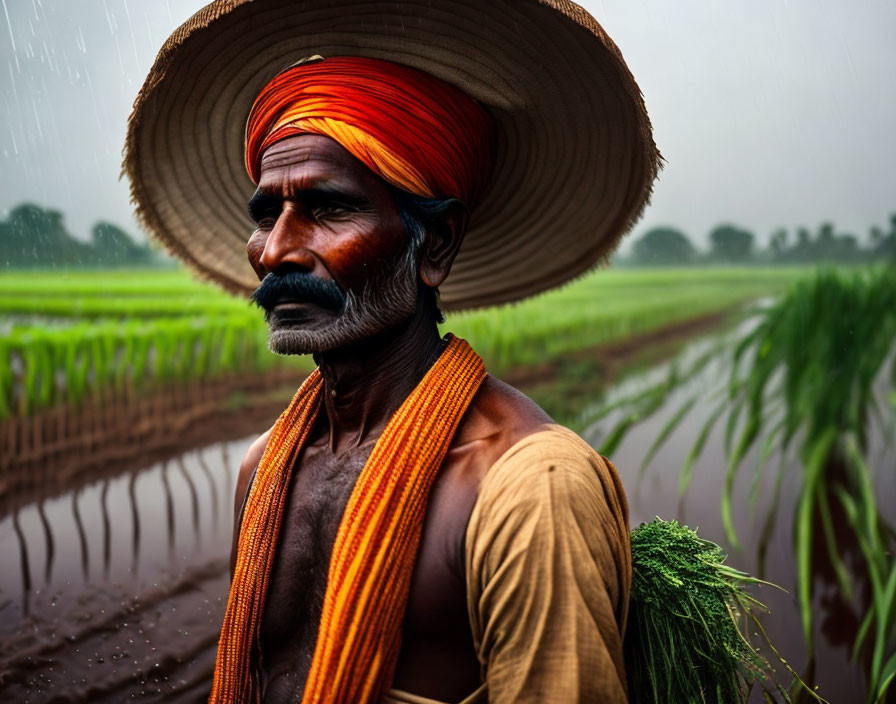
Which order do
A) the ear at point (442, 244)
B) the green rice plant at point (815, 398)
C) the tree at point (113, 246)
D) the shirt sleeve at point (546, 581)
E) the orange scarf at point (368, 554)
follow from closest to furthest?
the shirt sleeve at point (546, 581) < the orange scarf at point (368, 554) < the ear at point (442, 244) < the green rice plant at point (815, 398) < the tree at point (113, 246)

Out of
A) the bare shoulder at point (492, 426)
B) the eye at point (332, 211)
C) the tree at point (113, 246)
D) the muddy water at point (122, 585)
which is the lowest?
the muddy water at point (122, 585)

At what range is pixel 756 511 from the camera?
3.30 metres

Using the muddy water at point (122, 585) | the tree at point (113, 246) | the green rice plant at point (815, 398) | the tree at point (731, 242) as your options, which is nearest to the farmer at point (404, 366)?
the muddy water at point (122, 585)

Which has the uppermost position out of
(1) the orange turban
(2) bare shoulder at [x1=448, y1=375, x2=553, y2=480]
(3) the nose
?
(1) the orange turban

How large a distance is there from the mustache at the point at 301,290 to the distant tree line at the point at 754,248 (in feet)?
8.12

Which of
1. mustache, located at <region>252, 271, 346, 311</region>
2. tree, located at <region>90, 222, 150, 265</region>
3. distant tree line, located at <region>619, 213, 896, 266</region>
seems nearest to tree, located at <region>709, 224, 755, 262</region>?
distant tree line, located at <region>619, 213, 896, 266</region>

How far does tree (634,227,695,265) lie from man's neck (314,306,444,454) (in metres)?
2.80

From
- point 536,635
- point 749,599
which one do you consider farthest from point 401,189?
point 749,599

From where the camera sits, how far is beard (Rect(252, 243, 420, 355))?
122cm

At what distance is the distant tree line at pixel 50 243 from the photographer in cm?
421

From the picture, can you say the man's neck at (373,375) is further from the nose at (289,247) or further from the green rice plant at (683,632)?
the green rice plant at (683,632)

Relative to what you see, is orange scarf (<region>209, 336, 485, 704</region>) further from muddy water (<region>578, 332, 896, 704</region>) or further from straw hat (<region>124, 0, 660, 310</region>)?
muddy water (<region>578, 332, 896, 704</region>)

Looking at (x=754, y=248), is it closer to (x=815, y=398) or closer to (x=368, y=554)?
(x=815, y=398)

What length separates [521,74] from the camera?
131 cm
